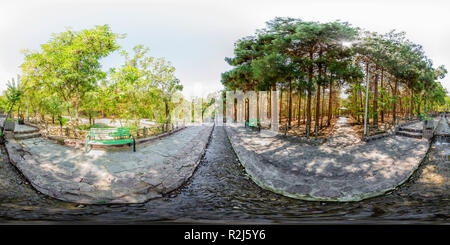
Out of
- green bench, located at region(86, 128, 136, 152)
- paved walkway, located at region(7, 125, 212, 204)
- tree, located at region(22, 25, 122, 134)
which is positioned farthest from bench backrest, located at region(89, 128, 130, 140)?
tree, located at region(22, 25, 122, 134)

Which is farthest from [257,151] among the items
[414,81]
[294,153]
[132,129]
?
[414,81]

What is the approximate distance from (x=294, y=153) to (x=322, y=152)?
4.32 ft

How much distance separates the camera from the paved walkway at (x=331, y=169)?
4.42m

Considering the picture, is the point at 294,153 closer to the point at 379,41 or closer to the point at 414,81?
the point at 379,41

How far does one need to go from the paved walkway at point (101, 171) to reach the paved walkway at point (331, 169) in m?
2.32

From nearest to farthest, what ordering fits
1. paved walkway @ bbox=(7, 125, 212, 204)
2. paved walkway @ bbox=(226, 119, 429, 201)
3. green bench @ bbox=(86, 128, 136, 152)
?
paved walkway @ bbox=(7, 125, 212, 204)
paved walkway @ bbox=(226, 119, 429, 201)
green bench @ bbox=(86, 128, 136, 152)

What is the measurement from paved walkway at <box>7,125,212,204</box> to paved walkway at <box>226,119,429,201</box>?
2319mm

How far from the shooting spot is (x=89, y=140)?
7.08m

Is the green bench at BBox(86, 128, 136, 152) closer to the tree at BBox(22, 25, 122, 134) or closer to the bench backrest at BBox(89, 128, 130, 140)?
the bench backrest at BBox(89, 128, 130, 140)

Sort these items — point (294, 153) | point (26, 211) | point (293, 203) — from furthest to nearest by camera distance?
point (294, 153) → point (293, 203) → point (26, 211)

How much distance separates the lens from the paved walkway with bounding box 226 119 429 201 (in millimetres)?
4422

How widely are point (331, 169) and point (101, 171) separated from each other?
6.65 metres

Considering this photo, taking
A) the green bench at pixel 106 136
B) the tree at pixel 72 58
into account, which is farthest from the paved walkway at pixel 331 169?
the tree at pixel 72 58

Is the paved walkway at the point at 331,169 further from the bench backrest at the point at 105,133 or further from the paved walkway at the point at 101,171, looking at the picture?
the bench backrest at the point at 105,133
